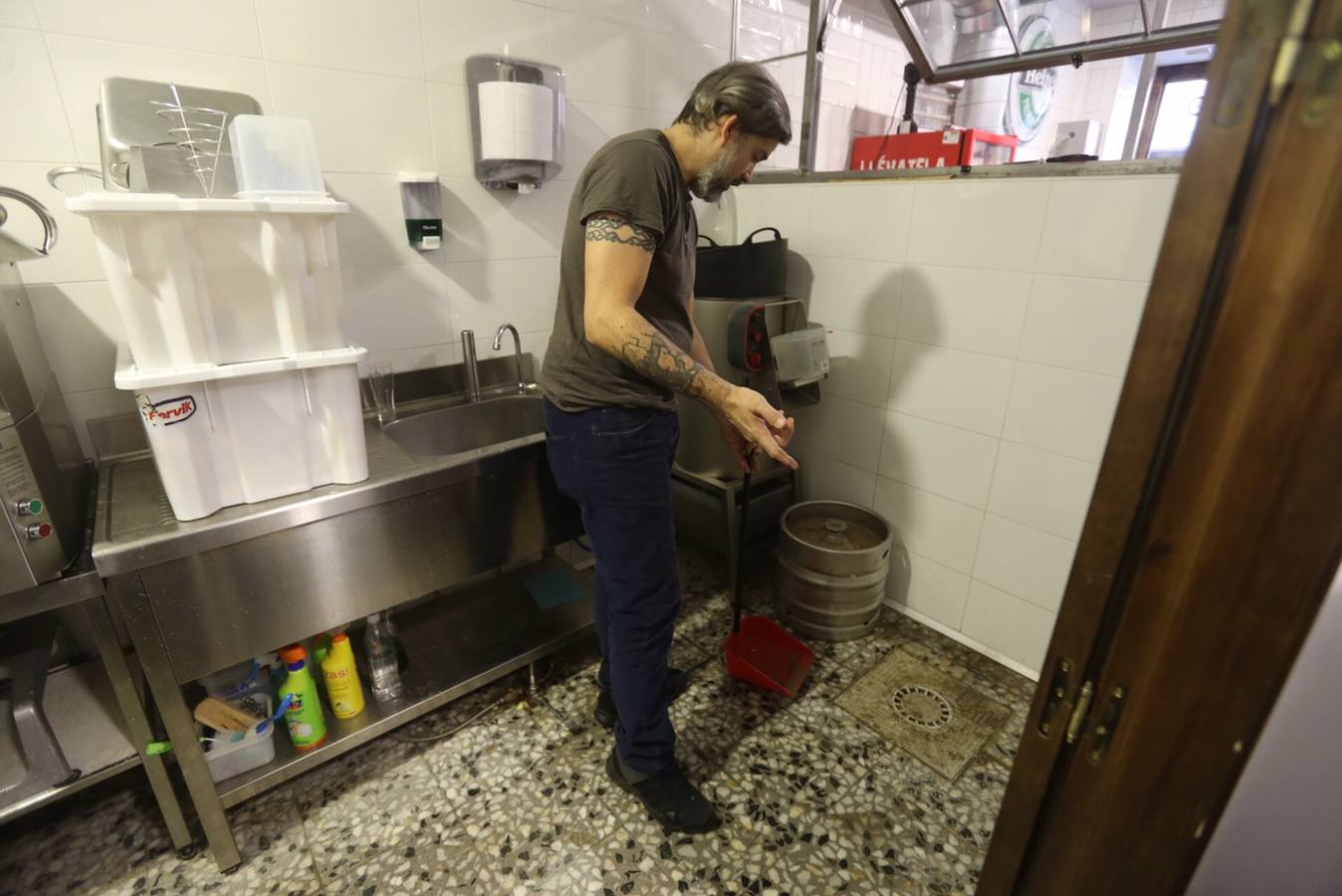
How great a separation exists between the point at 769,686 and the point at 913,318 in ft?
3.65

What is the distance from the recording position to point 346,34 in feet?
4.85

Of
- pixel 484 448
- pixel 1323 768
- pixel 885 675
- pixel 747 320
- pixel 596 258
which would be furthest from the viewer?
pixel 885 675

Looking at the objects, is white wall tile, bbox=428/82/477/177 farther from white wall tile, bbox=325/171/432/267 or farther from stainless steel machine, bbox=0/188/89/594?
stainless steel machine, bbox=0/188/89/594

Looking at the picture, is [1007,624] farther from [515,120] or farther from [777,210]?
[515,120]

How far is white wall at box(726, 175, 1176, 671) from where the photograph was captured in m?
1.46

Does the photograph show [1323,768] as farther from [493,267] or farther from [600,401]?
[493,267]

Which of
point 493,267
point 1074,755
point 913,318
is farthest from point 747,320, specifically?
point 1074,755

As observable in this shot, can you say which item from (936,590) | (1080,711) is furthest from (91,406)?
(936,590)

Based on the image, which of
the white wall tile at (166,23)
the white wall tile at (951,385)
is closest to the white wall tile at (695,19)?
the white wall tile at (166,23)

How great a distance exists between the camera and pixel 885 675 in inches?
70.7

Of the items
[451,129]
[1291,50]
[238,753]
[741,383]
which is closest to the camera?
[1291,50]

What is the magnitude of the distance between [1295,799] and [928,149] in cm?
212

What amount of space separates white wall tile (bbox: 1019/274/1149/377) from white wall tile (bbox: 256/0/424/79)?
1.66m

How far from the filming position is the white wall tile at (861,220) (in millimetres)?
1767
